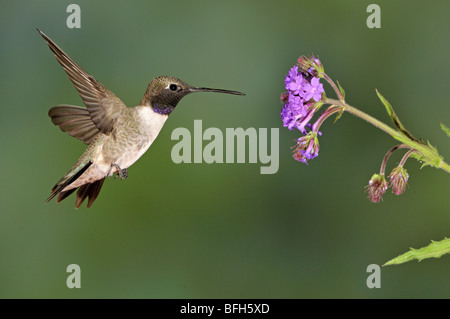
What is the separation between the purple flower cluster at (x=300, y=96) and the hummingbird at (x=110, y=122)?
0.27m

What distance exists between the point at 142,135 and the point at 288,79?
17.8 inches

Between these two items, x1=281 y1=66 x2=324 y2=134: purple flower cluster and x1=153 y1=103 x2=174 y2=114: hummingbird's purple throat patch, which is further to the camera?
x1=153 y1=103 x2=174 y2=114: hummingbird's purple throat patch

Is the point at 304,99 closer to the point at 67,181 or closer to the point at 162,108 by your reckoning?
the point at 162,108

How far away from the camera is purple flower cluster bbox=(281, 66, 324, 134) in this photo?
4.58 ft

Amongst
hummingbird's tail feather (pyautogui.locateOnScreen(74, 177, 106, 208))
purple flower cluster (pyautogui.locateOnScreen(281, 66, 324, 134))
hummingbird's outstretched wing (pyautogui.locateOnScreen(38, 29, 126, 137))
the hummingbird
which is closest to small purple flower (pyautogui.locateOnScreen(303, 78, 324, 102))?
purple flower cluster (pyautogui.locateOnScreen(281, 66, 324, 134))

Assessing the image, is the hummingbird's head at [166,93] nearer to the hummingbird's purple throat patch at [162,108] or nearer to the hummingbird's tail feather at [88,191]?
the hummingbird's purple throat patch at [162,108]

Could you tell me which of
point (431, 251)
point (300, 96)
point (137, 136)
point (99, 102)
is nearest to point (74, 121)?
point (99, 102)

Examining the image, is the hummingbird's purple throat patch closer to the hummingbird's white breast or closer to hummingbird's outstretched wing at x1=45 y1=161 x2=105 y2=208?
the hummingbird's white breast

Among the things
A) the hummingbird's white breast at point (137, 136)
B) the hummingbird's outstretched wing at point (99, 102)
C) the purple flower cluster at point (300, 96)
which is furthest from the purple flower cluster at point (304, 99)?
the hummingbird's outstretched wing at point (99, 102)

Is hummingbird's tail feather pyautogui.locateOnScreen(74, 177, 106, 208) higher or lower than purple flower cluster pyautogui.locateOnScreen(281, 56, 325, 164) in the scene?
lower

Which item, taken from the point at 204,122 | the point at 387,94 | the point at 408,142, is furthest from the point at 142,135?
the point at 387,94

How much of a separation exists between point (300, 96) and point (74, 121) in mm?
682

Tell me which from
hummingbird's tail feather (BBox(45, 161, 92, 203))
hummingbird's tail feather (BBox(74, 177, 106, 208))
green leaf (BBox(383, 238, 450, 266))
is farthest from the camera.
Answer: hummingbird's tail feather (BBox(74, 177, 106, 208))

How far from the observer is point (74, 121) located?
168 centimetres
